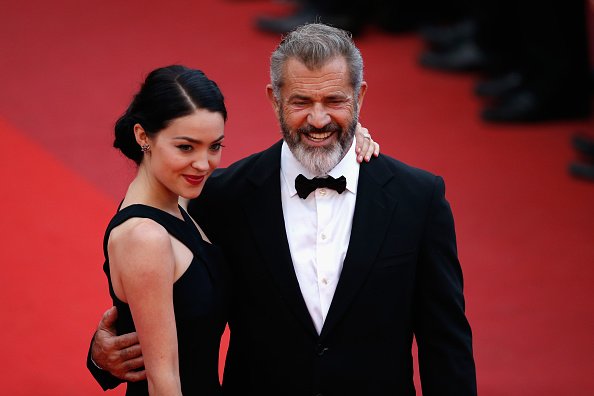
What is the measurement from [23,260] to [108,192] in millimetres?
847

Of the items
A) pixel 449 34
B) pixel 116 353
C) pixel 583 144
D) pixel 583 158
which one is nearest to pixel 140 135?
pixel 116 353

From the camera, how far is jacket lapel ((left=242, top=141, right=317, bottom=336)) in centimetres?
282

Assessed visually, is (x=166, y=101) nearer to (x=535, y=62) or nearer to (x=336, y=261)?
(x=336, y=261)

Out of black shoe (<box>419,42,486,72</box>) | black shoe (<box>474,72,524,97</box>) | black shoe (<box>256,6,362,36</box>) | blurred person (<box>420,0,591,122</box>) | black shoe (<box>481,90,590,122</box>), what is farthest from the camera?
black shoe (<box>256,6,362,36</box>)

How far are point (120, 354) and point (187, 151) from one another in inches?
21.2

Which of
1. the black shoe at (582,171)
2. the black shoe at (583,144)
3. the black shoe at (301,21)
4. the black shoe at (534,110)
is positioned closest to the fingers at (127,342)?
the black shoe at (582,171)

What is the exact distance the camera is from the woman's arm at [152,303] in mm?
2613

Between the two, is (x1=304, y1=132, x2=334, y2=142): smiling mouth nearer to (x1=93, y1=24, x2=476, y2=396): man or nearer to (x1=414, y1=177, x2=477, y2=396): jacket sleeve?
(x1=93, y1=24, x2=476, y2=396): man

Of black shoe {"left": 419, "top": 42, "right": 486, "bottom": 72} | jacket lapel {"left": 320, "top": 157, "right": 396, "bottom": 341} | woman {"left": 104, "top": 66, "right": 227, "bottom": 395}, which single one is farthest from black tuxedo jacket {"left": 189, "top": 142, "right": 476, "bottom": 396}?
black shoe {"left": 419, "top": 42, "right": 486, "bottom": 72}

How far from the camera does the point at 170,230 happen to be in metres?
2.77

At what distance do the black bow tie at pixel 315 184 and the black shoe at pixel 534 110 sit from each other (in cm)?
422

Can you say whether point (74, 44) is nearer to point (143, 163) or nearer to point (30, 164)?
point (30, 164)

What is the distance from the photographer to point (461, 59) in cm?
780

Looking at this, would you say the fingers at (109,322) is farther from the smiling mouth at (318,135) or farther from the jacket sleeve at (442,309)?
the jacket sleeve at (442,309)
